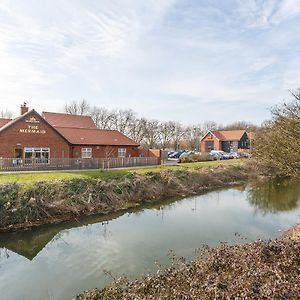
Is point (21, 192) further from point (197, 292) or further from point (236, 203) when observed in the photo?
point (236, 203)

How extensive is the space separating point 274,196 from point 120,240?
16.0m

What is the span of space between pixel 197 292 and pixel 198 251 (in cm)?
463

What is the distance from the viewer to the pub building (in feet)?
82.5

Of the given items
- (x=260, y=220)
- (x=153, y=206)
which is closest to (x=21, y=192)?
(x=153, y=206)

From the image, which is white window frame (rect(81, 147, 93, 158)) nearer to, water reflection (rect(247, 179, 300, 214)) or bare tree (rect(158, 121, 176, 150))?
water reflection (rect(247, 179, 300, 214))

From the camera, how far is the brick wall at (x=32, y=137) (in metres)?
24.9

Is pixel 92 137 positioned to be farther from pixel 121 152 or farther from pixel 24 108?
pixel 24 108

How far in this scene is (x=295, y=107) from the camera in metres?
12.7

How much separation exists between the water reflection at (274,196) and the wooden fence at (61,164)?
12.1 metres

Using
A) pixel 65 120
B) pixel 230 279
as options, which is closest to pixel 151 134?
pixel 65 120

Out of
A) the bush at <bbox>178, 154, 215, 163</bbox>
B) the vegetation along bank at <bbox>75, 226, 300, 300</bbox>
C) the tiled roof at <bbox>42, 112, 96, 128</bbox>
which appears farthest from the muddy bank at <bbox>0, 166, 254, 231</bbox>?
the tiled roof at <bbox>42, 112, 96, 128</bbox>

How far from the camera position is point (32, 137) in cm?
2609

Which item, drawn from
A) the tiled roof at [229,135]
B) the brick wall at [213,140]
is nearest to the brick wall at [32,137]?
the brick wall at [213,140]

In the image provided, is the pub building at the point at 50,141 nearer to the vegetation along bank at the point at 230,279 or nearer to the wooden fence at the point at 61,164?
the wooden fence at the point at 61,164
